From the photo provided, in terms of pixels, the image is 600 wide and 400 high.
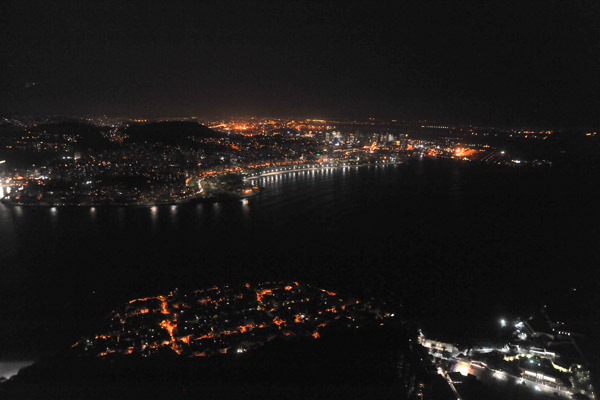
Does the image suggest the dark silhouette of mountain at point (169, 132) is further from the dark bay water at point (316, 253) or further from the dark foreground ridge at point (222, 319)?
the dark foreground ridge at point (222, 319)

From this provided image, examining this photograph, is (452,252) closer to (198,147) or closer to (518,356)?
(518,356)

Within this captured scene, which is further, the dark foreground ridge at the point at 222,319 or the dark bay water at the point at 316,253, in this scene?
the dark bay water at the point at 316,253

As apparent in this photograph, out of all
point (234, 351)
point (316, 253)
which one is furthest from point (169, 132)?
point (234, 351)

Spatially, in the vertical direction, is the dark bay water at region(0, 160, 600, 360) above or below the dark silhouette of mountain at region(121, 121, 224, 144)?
below

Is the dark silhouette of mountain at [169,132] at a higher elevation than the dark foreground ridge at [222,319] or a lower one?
higher

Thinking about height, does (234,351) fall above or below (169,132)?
below

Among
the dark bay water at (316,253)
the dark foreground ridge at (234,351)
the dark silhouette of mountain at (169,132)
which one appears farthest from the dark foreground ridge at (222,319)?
the dark silhouette of mountain at (169,132)

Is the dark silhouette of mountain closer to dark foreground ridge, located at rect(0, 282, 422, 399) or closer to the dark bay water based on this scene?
the dark bay water

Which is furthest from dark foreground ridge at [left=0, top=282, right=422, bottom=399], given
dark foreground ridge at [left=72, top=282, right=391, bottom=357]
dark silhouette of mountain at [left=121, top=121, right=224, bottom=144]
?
dark silhouette of mountain at [left=121, top=121, right=224, bottom=144]

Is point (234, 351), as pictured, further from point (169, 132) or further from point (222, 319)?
point (169, 132)
